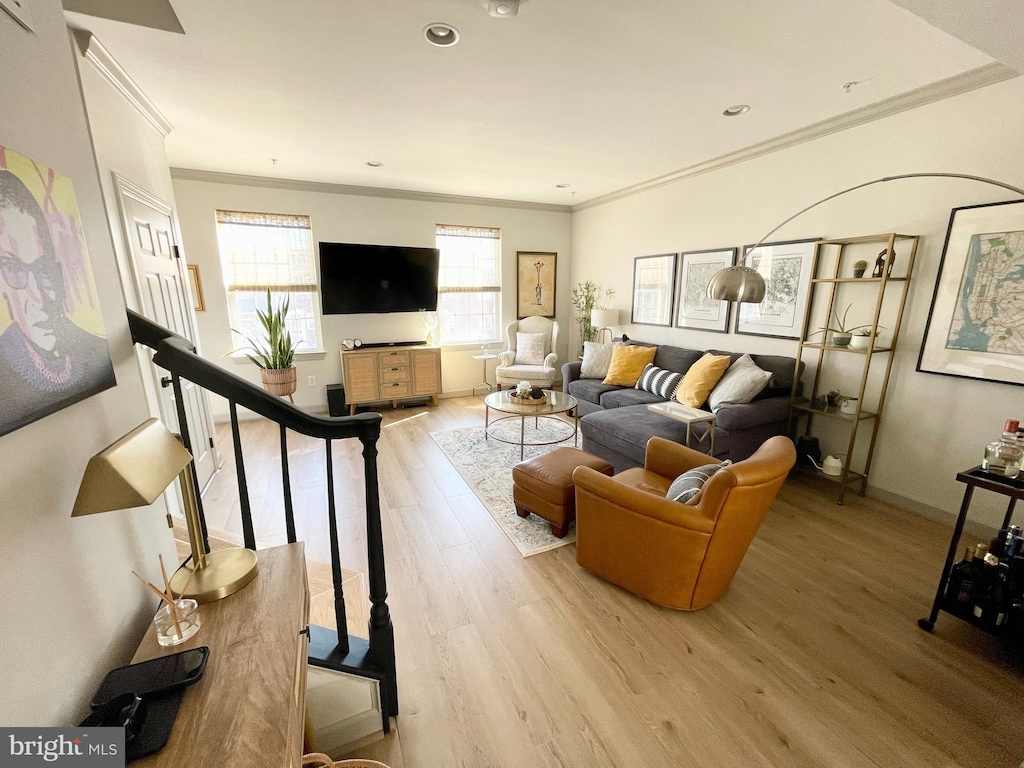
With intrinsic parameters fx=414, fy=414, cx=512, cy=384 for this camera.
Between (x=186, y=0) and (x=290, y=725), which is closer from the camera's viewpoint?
(x=290, y=725)

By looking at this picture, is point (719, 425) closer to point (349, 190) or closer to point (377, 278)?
point (377, 278)

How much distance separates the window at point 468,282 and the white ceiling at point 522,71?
196 centimetres

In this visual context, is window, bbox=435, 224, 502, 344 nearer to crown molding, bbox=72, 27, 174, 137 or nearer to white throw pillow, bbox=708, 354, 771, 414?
crown molding, bbox=72, 27, 174, 137

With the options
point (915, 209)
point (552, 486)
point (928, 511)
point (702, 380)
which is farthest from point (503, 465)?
point (915, 209)

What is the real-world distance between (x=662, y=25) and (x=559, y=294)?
4.39 meters

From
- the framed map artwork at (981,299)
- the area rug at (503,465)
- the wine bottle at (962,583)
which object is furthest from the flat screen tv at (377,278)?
the wine bottle at (962,583)

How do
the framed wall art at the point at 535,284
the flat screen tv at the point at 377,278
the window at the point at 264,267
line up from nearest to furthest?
the window at the point at 264,267 < the flat screen tv at the point at 377,278 < the framed wall art at the point at 535,284

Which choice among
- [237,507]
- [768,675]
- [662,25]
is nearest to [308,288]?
[237,507]

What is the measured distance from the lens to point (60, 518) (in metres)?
0.76

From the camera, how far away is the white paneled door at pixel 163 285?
2355mm

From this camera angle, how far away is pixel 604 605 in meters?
2.06

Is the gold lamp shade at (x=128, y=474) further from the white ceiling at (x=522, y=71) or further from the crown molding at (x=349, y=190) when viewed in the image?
the crown molding at (x=349, y=190)

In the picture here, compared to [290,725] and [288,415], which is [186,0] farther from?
[290,725]

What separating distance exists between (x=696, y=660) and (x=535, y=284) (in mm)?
5025
